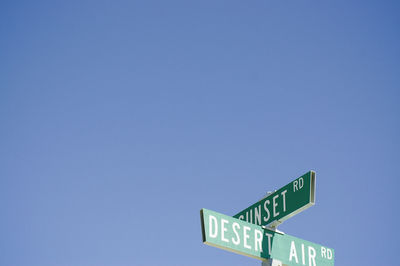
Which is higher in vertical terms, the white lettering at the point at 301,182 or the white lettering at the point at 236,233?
the white lettering at the point at 301,182

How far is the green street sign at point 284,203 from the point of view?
17.8ft

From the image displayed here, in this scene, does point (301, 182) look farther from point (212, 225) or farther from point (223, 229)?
point (212, 225)

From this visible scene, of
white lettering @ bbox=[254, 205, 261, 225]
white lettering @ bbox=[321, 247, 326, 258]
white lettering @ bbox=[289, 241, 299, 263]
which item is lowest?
white lettering @ bbox=[289, 241, 299, 263]

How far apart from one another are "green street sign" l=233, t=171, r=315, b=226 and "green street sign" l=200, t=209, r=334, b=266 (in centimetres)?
23

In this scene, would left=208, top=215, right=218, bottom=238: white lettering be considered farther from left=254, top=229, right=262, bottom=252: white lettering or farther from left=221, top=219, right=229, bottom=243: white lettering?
left=254, top=229, right=262, bottom=252: white lettering

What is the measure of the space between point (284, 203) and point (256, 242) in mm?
603

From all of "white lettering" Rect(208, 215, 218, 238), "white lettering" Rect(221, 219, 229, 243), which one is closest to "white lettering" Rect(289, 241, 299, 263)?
"white lettering" Rect(221, 219, 229, 243)

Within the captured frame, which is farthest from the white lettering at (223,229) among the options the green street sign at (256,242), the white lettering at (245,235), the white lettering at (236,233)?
the white lettering at (245,235)

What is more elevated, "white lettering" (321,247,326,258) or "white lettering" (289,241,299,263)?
"white lettering" (321,247,326,258)

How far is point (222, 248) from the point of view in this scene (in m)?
5.14

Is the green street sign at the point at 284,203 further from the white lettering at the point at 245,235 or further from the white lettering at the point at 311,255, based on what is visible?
the white lettering at the point at 311,255

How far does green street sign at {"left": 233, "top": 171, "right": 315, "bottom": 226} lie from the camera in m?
5.42

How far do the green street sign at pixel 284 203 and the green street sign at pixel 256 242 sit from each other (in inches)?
9.1

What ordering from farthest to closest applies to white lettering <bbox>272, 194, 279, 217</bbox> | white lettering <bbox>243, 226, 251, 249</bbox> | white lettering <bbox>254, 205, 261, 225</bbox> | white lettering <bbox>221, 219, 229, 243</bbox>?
white lettering <bbox>254, 205, 261, 225</bbox>, white lettering <bbox>272, 194, 279, 217</bbox>, white lettering <bbox>243, 226, 251, 249</bbox>, white lettering <bbox>221, 219, 229, 243</bbox>
